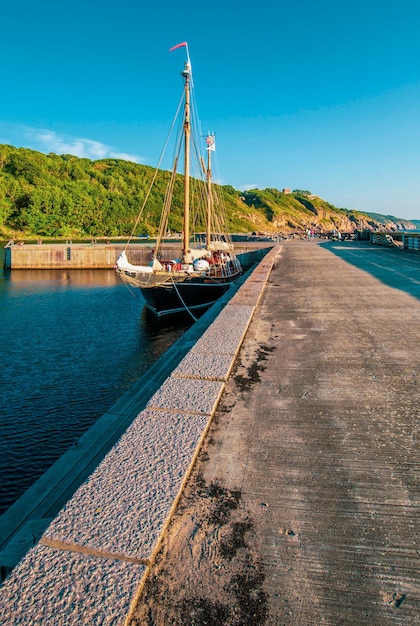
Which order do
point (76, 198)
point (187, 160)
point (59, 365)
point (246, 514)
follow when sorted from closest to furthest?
point (246, 514)
point (59, 365)
point (187, 160)
point (76, 198)

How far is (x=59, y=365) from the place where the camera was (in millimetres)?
14992

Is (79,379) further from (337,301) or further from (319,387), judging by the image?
(319,387)

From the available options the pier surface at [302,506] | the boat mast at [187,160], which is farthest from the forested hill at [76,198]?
the pier surface at [302,506]

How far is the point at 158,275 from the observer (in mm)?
24141

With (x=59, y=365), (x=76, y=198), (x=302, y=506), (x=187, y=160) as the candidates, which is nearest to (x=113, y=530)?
(x=302, y=506)

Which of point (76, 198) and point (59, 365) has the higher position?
point (76, 198)

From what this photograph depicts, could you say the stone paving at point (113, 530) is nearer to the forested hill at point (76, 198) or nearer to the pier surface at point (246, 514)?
the pier surface at point (246, 514)

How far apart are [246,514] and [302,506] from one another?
1.33ft

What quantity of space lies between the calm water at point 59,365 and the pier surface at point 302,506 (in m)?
5.91

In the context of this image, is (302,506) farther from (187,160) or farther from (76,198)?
(76,198)

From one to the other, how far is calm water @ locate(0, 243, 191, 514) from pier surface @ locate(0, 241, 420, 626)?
5.61 m

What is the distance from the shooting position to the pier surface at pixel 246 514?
6.66 ft

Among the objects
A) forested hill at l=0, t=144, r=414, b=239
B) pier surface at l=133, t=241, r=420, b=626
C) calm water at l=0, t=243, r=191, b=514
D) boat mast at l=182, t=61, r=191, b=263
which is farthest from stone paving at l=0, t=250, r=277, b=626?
forested hill at l=0, t=144, r=414, b=239

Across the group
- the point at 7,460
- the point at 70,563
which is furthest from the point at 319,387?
the point at 7,460
